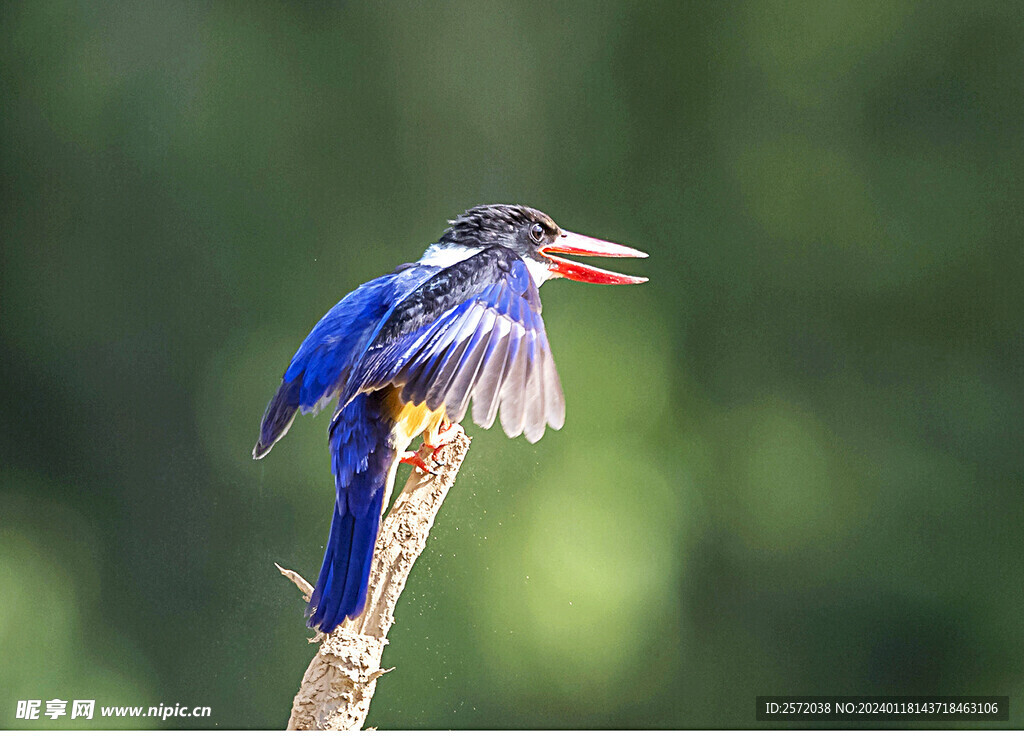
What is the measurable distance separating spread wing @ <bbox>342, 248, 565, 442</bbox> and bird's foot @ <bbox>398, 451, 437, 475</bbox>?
10 centimetres

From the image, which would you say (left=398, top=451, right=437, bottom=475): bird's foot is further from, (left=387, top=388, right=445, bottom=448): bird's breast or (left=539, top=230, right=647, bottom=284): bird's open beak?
(left=539, top=230, right=647, bottom=284): bird's open beak

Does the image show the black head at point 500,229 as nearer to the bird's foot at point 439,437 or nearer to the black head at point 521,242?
the black head at point 521,242

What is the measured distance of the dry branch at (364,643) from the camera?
4.25 feet

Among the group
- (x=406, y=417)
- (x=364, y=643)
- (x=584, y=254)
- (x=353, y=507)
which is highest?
(x=584, y=254)

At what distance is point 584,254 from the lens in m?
1.82

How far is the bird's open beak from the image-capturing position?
1762 mm

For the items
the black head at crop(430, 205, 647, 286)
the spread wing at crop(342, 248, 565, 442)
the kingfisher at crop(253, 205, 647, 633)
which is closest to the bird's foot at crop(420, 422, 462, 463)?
the kingfisher at crop(253, 205, 647, 633)

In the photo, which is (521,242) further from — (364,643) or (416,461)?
(364,643)

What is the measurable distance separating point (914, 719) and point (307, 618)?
4.21 feet

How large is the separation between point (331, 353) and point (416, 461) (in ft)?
0.67

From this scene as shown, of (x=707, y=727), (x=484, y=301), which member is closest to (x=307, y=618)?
(x=484, y=301)

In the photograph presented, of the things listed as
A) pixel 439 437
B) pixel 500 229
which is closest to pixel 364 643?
A: pixel 439 437

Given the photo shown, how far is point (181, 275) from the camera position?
7.59 feet

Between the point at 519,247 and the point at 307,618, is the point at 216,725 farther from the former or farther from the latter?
the point at 519,247
